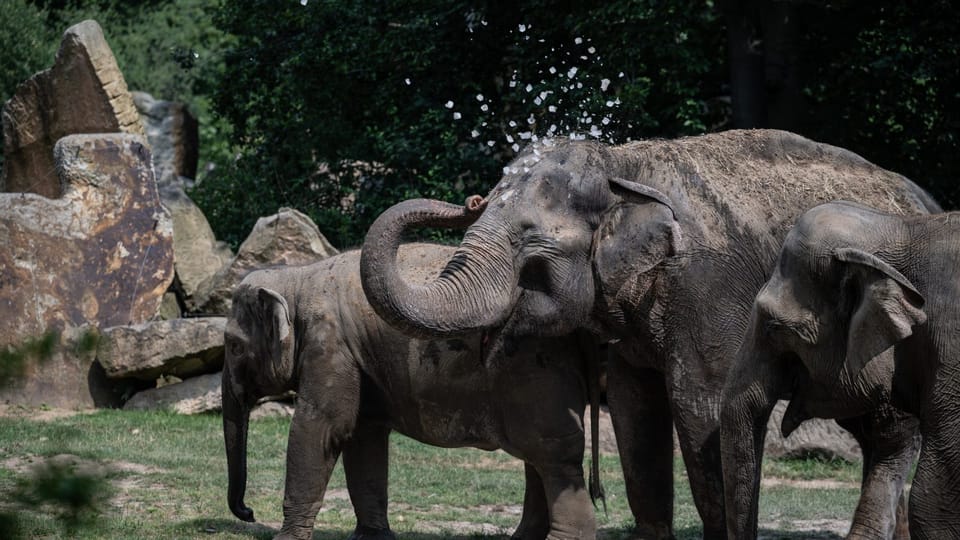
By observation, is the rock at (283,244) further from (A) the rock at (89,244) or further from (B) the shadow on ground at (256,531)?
(B) the shadow on ground at (256,531)

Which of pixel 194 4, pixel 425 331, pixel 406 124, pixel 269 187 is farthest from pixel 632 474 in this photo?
pixel 194 4

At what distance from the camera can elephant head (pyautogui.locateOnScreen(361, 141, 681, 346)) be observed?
680 centimetres

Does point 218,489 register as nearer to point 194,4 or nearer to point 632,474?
point 632,474

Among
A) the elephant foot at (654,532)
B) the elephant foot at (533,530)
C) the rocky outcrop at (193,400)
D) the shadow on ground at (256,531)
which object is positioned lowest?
the shadow on ground at (256,531)

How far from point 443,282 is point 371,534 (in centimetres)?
190

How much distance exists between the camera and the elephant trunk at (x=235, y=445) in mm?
8078

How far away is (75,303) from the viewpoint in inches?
540

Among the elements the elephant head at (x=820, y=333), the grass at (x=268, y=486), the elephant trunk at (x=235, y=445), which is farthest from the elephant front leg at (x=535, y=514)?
the elephant head at (x=820, y=333)

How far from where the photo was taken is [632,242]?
22.9ft

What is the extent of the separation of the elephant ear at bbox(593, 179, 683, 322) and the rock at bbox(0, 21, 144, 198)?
10.1 meters

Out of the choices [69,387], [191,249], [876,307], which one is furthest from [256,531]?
[191,249]

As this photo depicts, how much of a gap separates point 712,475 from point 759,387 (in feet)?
3.42

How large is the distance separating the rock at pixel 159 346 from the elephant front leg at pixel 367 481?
5.22 metres

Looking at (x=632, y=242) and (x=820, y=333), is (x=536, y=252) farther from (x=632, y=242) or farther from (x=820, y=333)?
(x=820, y=333)
